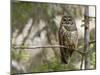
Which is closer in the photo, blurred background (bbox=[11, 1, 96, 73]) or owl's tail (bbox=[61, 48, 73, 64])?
blurred background (bbox=[11, 1, 96, 73])

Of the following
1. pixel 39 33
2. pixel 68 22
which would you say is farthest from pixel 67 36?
pixel 39 33

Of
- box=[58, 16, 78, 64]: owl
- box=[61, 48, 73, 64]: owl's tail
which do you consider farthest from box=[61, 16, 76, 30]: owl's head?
box=[61, 48, 73, 64]: owl's tail

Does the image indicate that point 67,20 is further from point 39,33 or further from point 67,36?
point 39,33

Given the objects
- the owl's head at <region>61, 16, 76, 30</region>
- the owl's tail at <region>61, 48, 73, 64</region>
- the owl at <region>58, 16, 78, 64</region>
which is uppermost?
the owl's head at <region>61, 16, 76, 30</region>

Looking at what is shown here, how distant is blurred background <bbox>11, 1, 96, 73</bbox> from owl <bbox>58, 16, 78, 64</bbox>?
43 millimetres

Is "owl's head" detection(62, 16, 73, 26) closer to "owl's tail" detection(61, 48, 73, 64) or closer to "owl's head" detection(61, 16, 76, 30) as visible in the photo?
"owl's head" detection(61, 16, 76, 30)

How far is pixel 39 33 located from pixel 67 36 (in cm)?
33

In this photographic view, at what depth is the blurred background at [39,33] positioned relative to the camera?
219 centimetres

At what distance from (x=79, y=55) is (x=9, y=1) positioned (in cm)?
98

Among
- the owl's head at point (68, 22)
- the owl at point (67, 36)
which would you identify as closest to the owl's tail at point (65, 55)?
the owl at point (67, 36)

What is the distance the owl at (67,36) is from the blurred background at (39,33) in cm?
4

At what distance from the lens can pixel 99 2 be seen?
8.25ft

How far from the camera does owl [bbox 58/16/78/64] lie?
Result: 235 cm

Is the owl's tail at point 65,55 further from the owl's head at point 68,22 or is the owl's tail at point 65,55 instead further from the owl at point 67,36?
the owl's head at point 68,22
